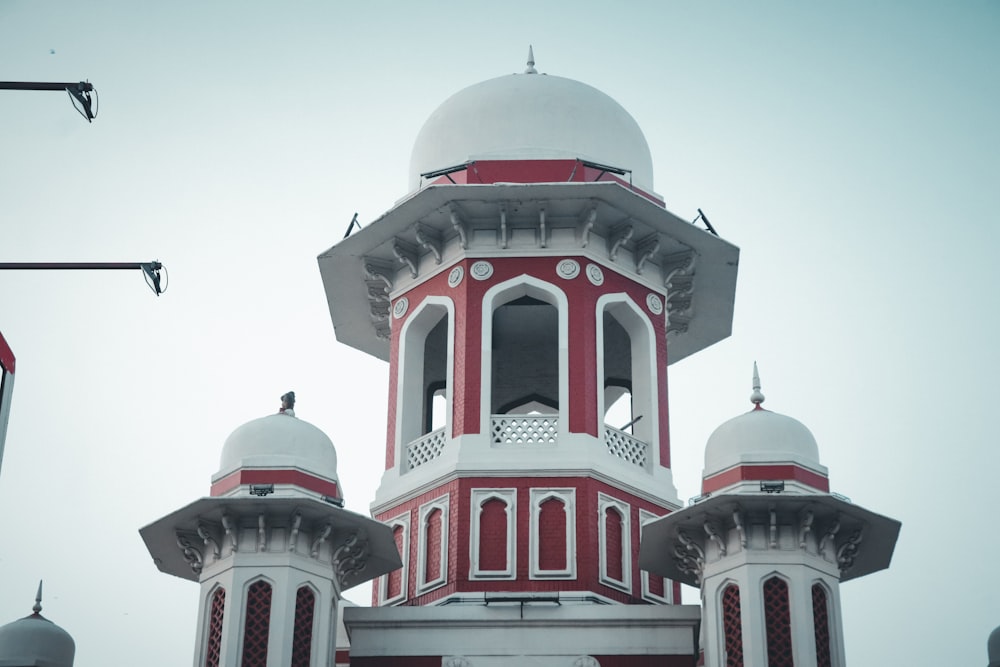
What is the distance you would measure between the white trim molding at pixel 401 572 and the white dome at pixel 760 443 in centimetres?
510

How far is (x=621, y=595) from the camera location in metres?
30.2

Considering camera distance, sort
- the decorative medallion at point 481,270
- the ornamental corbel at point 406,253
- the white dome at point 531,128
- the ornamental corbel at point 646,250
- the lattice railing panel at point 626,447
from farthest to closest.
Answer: the white dome at point 531,128 → the ornamental corbel at point 406,253 → the ornamental corbel at point 646,250 → the decorative medallion at point 481,270 → the lattice railing panel at point 626,447

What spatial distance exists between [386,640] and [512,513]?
290cm

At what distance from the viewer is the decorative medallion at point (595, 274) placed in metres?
32.8

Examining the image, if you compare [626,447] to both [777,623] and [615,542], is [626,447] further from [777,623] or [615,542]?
[777,623]

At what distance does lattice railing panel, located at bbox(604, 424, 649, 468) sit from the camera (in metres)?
31.7

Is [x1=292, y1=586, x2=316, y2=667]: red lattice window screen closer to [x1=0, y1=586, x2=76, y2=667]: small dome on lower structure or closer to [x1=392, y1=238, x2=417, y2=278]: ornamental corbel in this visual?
[x1=0, y1=586, x2=76, y2=667]: small dome on lower structure

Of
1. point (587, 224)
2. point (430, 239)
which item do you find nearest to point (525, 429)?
point (587, 224)

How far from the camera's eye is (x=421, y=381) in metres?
33.4

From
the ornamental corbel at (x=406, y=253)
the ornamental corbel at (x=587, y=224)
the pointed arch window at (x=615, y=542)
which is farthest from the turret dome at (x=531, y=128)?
the pointed arch window at (x=615, y=542)

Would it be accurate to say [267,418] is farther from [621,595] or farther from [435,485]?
[621,595]

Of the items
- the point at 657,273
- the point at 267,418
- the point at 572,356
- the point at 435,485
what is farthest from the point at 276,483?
the point at 657,273

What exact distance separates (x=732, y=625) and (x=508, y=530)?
4.34 metres

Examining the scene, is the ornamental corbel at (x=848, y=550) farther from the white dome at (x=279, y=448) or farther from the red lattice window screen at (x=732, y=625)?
the white dome at (x=279, y=448)
